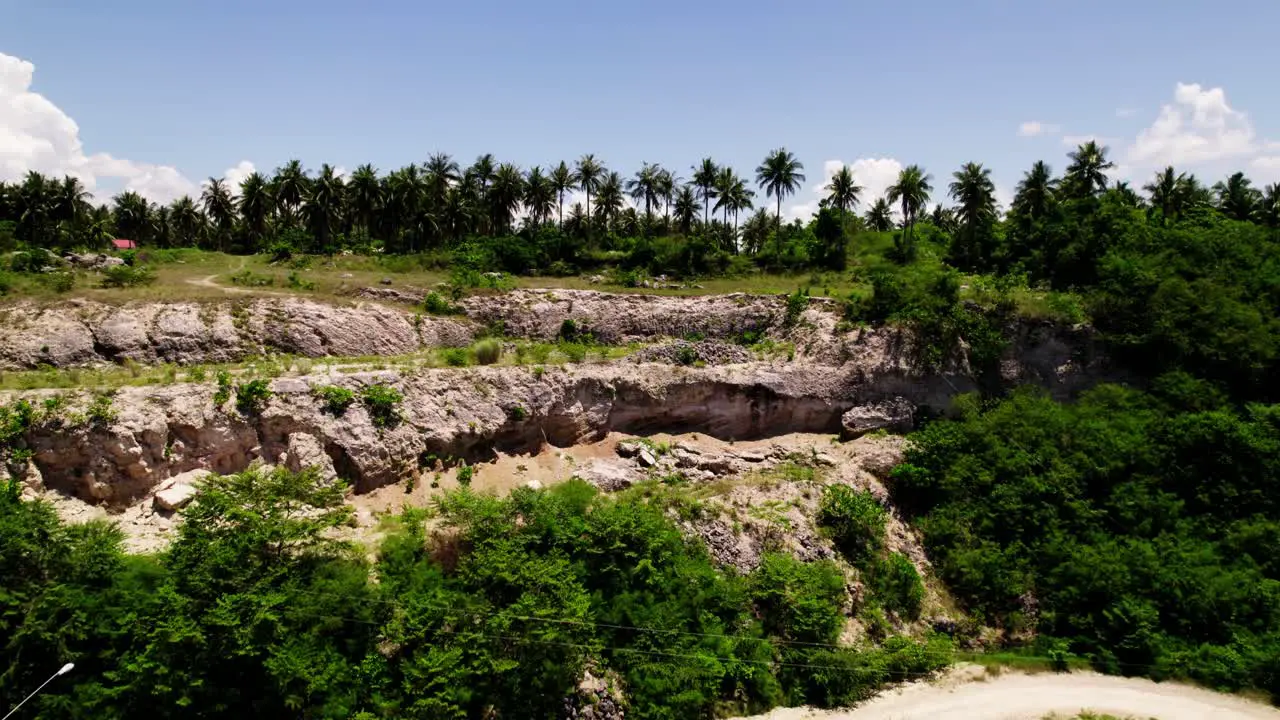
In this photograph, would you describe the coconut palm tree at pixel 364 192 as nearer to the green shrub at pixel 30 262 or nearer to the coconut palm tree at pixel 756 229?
the green shrub at pixel 30 262

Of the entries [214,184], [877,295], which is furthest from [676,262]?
[214,184]

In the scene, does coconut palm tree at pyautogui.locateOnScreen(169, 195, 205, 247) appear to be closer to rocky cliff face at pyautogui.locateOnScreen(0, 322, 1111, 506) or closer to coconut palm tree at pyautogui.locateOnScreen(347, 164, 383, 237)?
coconut palm tree at pyautogui.locateOnScreen(347, 164, 383, 237)

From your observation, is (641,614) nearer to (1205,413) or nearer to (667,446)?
(667,446)

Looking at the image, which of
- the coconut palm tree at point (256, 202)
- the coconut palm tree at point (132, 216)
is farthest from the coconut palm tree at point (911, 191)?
the coconut palm tree at point (132, 216)

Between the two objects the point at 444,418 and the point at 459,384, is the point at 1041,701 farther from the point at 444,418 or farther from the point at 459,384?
the point at 459,384

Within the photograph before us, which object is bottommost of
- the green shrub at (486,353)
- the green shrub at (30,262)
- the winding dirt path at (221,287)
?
the green shrub at (486,353)
